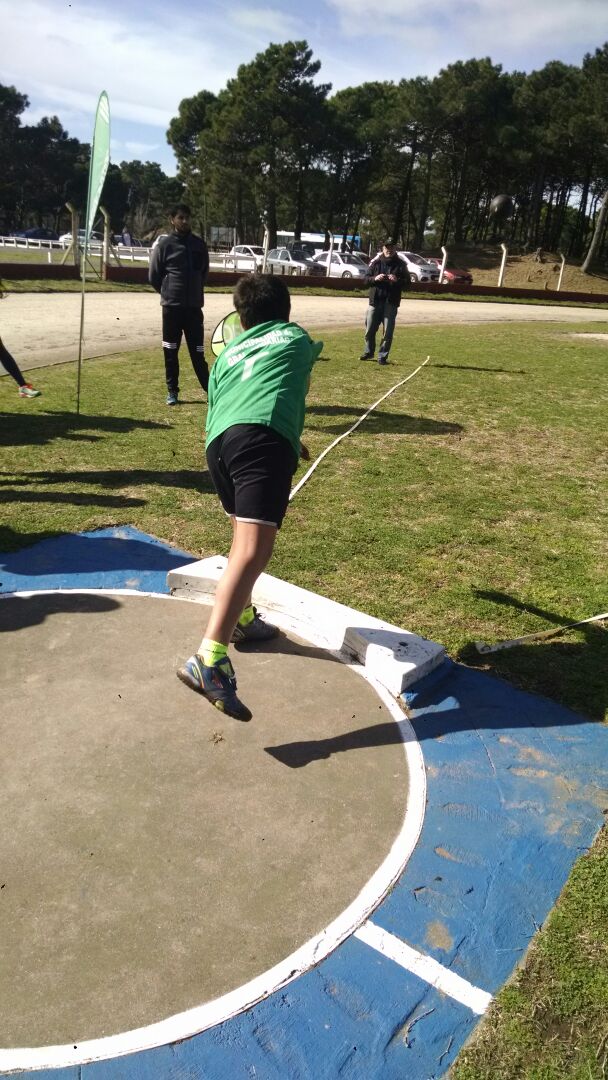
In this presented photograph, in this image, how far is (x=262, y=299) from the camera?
11.1ft

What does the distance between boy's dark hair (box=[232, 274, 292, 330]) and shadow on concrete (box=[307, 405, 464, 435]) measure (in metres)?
5.09

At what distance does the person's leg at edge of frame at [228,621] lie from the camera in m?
3.14

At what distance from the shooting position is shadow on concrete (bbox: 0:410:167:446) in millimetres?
7582

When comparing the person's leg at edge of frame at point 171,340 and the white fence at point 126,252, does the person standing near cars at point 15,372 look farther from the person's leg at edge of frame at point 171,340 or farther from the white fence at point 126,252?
the white fence at point 126,252

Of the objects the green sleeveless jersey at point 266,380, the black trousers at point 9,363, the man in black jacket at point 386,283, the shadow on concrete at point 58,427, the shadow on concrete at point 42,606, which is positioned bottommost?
the shadow on concrete at point 42,606

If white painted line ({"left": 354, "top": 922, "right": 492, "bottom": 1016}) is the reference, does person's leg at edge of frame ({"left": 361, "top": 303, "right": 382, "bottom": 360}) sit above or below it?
above

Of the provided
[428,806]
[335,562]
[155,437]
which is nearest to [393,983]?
[428,806]

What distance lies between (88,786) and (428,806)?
4.29 ft

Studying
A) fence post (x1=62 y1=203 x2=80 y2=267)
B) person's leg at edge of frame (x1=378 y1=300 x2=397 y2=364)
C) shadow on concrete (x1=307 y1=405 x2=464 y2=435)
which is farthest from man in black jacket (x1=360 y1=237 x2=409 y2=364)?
fence post (x1=62 y1=203 x2=80 y2=267)

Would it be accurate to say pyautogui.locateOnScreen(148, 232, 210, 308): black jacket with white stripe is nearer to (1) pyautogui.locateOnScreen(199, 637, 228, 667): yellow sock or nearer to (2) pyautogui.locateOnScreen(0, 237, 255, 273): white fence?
(1) pyautogui.locateOnScreen(199, 637, 228, 667): yellow sock

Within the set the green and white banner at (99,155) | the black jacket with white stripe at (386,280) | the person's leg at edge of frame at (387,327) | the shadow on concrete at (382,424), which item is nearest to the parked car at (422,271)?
the person's leg at edge of frame at (387,327)

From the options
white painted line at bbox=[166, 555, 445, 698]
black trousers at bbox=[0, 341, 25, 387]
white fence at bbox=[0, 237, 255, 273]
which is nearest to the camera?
white painted line at bbox=[166, 555, 445, 698]

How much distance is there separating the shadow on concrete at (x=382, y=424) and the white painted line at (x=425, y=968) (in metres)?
6.59

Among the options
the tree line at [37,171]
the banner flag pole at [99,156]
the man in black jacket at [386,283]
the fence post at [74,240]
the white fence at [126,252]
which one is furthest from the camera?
the tree line at [37,171]
